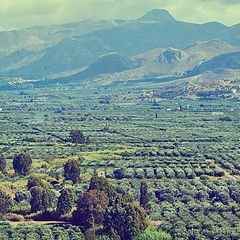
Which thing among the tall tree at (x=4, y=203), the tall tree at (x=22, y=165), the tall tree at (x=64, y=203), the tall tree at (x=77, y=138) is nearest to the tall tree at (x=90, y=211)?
the tall tree at (x=64, y=203)

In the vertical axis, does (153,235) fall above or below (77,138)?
below

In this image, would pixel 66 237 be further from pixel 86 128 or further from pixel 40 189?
pixel 86 128

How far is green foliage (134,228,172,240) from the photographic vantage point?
6744 centimetres

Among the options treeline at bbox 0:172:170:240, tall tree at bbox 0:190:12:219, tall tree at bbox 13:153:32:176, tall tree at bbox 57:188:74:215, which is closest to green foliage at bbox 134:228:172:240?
treeline at bbox 0:172:170:240

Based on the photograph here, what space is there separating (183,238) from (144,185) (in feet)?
54.9

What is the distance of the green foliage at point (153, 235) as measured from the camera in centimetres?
6744

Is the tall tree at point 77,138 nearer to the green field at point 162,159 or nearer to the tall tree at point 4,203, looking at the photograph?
the green field at point 162,159

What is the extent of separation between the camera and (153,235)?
2680 inches

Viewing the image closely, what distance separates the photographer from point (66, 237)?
69562mm

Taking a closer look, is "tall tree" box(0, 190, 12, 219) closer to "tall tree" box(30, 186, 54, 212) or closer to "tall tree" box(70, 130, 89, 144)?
"tall tree" box(30, 186, 54, 212)

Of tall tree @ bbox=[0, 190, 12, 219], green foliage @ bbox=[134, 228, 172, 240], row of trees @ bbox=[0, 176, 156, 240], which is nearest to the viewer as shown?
green foliage @ bbox=[134, 228, 172, 240]

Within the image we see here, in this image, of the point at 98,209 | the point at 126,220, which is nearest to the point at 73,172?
the point at 98,209

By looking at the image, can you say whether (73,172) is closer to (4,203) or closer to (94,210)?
(4,203)

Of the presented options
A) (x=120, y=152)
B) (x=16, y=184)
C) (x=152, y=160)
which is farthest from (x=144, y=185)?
(x=120, y=152)
